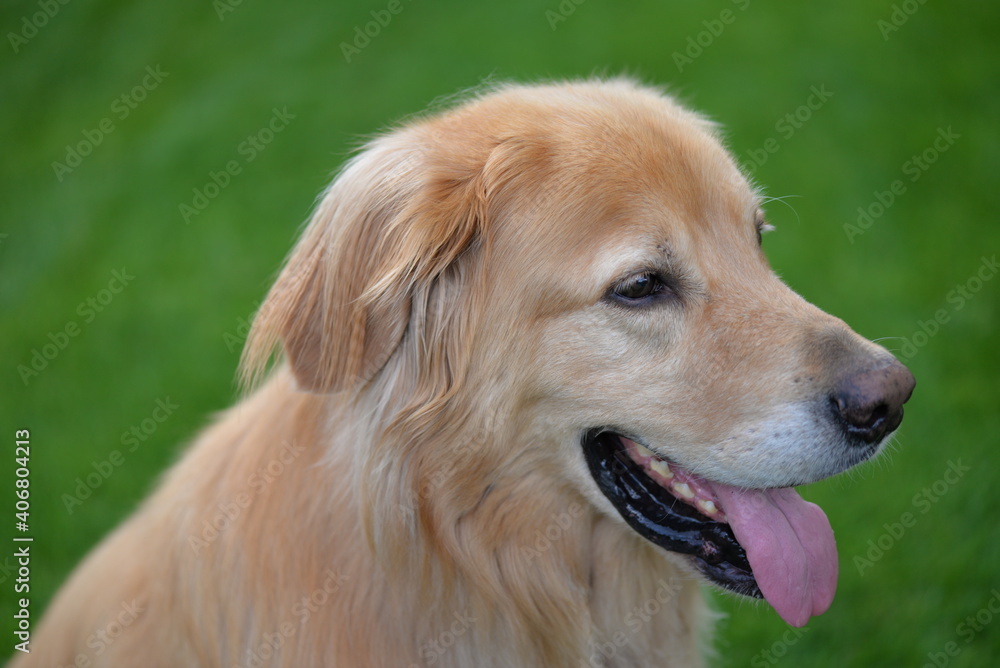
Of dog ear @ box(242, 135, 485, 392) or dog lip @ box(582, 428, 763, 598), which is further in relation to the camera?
dog lip @ box(582, 428, 763, 598)

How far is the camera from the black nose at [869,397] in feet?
7.93

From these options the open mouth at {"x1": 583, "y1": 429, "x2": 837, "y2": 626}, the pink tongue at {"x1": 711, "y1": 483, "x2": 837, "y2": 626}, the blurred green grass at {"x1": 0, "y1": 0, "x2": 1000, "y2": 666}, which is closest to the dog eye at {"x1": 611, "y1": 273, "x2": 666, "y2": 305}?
the open mouth at {"x1": 583, "y1": 429, "x2": 837, "y2": 626}

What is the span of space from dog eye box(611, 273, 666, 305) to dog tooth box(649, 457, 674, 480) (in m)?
0.53

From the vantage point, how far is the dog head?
8.15ft

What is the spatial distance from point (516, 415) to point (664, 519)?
58 cm

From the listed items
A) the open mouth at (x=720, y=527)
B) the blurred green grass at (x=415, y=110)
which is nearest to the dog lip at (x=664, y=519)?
the open mouth at (x=720, y=527)

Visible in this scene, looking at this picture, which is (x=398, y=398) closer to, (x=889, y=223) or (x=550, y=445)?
(x=550, y=445)

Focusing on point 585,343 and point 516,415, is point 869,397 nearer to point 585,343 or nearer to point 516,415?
point 585,343

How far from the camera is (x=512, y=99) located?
280cm

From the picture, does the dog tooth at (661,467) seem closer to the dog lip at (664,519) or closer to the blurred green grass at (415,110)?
the dog lip at (664,519)

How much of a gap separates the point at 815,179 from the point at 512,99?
5.25 m

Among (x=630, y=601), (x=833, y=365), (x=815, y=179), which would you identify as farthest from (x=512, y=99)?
(x=815, y=179)

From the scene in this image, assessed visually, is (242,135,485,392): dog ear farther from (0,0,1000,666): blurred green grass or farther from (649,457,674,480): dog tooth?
(0,0,1000,666): blurred green grass

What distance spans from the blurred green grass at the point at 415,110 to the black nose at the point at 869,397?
206 cm
